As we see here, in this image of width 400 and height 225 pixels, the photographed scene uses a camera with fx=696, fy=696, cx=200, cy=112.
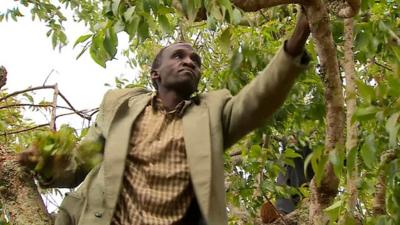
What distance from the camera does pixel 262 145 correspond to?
385 centimetres

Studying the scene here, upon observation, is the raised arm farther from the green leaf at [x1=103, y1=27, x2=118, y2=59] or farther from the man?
the green leaf at [x1=103, y1=27, x2=118, y2=59]

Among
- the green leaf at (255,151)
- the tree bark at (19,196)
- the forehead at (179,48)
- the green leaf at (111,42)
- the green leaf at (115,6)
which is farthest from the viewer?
the green leaf at (255,151)

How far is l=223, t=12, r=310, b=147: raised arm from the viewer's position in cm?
189

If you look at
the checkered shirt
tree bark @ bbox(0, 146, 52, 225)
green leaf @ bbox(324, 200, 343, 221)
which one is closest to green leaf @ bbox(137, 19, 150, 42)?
the checkered shirt

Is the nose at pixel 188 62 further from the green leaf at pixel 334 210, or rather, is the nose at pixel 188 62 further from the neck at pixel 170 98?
the green leaf at pixel 334 210

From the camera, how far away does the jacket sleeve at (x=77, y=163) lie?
1.95 meters

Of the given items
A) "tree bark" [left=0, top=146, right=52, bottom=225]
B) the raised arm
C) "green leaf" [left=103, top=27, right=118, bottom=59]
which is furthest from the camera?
"green leaf" [left=103, top=27, right=118, bottom=59]

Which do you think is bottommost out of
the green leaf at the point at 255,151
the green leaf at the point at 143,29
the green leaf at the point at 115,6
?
the green leaf at the point at 255,151

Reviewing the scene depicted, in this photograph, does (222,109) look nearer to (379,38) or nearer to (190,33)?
(379,38)

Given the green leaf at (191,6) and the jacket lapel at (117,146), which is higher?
the green leaf at (191,6)

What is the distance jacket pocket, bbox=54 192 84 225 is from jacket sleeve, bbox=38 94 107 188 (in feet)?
0.14

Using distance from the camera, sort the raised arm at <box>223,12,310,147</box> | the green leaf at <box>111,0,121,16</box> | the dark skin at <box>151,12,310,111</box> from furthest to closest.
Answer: the dark skin at <box>151,12,310,111</box> < the green leaf at <box>111,0,121,16</box> < the raised arm at <box>223,12,310,147</box>

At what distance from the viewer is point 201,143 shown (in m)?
2.15

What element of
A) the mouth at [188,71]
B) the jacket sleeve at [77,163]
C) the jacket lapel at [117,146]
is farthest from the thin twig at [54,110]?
the mouth at [188,71]
